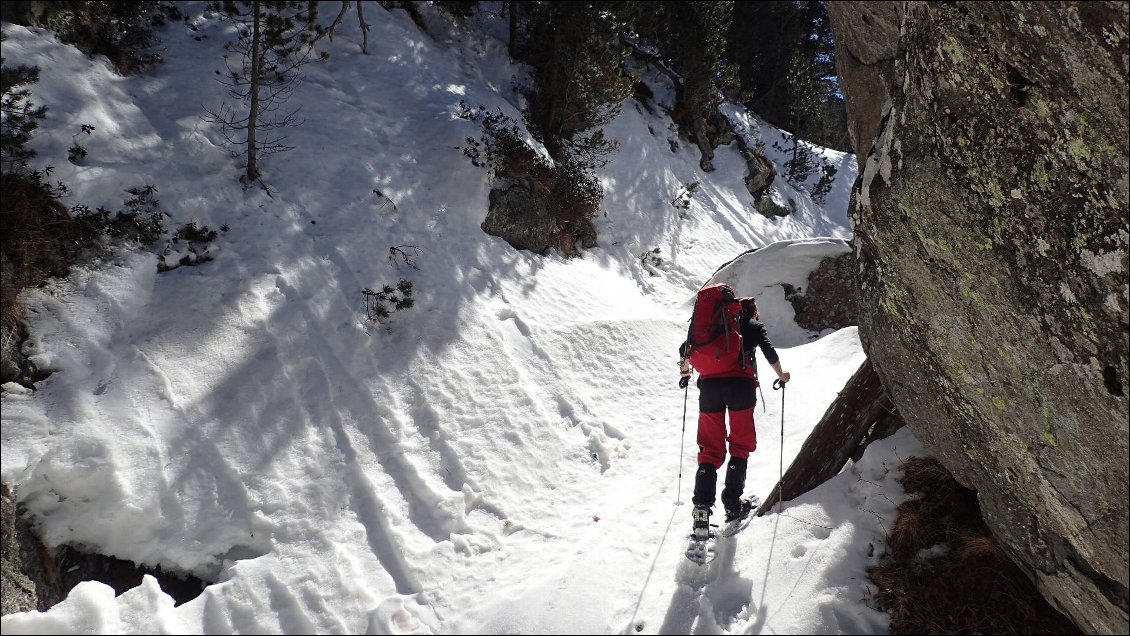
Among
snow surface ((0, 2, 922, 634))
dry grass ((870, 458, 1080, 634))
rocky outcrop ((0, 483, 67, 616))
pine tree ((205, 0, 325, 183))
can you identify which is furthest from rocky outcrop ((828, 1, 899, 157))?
rocky outcrop ((0, 483, 67, 616))

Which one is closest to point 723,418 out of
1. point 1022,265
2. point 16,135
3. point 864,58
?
point 1022,265

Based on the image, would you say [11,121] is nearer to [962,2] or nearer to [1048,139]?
[962,2]

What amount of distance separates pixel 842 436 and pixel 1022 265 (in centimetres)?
226

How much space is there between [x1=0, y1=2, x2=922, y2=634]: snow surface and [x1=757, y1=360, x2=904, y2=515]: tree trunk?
18cm

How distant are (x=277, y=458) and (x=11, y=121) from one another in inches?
160

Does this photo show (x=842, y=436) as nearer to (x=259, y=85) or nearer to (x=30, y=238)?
(x=30, y=238)

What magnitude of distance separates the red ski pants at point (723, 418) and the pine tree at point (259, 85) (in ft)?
21.0

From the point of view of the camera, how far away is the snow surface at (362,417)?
12.7 ft

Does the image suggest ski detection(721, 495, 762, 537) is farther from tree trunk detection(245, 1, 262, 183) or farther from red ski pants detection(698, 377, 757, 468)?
tree trunk detection(245, 1, 262, 183)

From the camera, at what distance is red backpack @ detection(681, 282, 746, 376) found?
476cm

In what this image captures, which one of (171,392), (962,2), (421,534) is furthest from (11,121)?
(962,2)

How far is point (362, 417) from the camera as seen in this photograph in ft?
18.2

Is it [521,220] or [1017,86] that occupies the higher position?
[1017,86]

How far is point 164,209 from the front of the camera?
6312 millimetres
